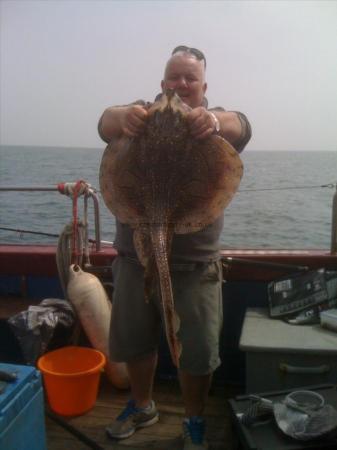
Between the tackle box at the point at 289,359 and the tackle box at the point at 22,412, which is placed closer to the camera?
the tackle box at the point at 22,412

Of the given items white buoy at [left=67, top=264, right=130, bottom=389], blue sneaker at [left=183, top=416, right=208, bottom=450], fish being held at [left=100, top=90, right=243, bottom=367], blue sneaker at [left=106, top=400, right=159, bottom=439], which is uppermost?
fish being held at [left=100, top=90, right=243, bottom=367]

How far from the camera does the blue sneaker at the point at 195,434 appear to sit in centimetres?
294

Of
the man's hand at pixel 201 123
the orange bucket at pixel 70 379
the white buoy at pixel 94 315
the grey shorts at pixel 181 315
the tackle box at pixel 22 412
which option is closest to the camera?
the tackle box at pixel 22 412

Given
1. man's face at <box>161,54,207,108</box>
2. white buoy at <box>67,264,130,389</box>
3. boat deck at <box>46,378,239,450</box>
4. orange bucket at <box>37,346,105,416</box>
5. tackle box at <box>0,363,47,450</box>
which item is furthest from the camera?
white buoy at <box>67,264,130,389</box>

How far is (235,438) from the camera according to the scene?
8.42ft

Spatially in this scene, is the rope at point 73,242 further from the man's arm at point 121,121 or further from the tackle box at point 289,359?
the tackle box at point 289,359

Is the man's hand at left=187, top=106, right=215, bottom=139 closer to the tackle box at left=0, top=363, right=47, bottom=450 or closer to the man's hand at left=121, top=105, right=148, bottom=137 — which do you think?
the man's hand at left=121, top=105, right=148, bottom=137

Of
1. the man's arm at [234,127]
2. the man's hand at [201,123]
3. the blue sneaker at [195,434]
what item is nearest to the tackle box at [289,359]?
the blue sneaker at [195,434]

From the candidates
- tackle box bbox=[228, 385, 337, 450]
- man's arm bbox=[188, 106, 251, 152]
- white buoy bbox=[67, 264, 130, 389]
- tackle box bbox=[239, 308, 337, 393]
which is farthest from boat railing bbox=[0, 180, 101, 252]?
tackle box bbox=[228, 385, 337, 450]

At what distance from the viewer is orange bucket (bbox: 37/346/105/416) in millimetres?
3355

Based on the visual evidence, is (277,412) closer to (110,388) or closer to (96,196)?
(110,388)

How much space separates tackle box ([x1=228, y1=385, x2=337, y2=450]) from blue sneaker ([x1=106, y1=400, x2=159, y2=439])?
899mm

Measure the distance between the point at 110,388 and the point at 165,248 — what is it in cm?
204

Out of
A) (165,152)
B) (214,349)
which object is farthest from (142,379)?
(165,152)
